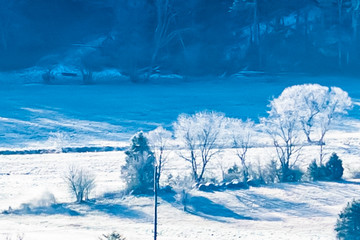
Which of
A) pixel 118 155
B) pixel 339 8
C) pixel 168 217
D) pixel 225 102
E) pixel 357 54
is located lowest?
pixel 168 217

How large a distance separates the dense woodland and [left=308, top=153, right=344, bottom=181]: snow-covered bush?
90.7 ft

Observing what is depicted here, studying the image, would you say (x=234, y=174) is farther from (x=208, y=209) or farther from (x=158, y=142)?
(x=208, y=209)

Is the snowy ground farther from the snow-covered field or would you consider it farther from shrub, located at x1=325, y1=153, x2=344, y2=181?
shrub, located at x1=325, y1=153, x2=344, y2=181

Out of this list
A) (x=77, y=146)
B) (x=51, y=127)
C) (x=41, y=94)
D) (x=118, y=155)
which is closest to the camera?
(x=118, y=155)

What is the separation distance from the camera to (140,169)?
23969 millimetres

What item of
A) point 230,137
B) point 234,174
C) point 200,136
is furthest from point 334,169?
point 200,136

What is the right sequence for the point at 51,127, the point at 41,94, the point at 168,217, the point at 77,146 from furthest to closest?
the point at 41,94 → the point at 51,127 → the point at 77,146 → the point at 168,217

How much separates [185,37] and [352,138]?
24728 millimetres

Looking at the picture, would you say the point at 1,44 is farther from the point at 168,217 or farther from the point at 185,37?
the point at 168,217

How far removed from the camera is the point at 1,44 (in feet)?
186

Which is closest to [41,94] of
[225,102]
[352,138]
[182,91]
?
[182,91]

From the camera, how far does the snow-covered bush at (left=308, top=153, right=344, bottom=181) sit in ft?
83.5

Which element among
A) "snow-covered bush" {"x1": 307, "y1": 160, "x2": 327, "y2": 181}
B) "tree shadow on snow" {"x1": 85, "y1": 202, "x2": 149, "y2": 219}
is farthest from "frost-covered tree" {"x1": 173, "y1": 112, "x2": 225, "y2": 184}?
"tree shadow on snow" {"x1": 85, "y1": 202, "x2": 149, "y2": 219}

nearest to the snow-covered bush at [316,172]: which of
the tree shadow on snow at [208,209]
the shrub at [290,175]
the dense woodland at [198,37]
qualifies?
the shrub at [290,175]
